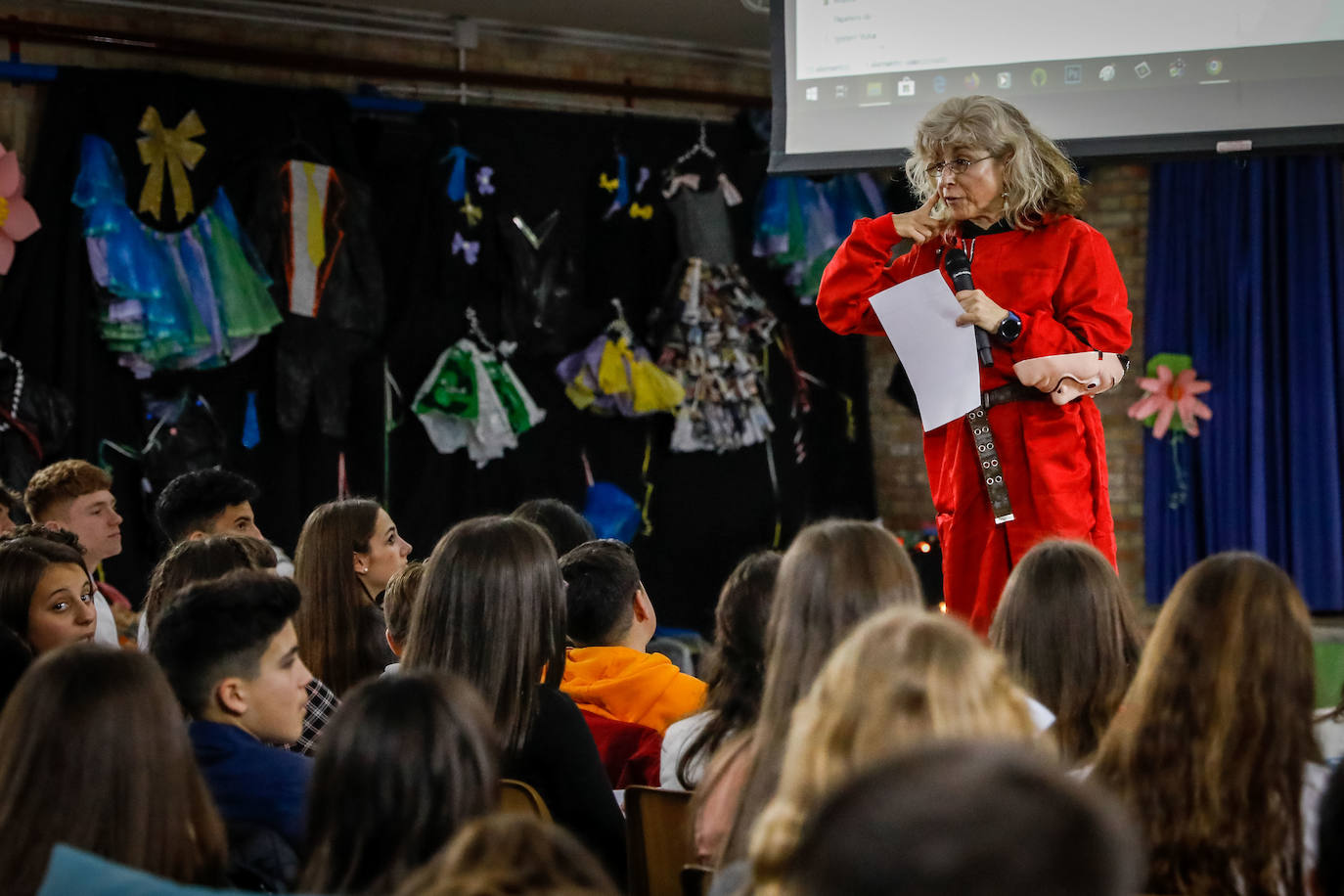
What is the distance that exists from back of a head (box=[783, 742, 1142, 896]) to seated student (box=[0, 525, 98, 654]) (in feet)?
6.73

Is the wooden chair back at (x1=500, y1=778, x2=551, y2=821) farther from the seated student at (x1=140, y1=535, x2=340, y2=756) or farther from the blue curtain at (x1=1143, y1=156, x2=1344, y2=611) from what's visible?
the blue curtain at (x1=1143, y1=156, x2=1344, y2=611)

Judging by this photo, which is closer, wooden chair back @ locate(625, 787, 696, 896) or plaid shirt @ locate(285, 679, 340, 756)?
wooden chair back @ locate(625, 787, 696, 896)

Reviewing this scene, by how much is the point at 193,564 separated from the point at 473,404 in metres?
2.49

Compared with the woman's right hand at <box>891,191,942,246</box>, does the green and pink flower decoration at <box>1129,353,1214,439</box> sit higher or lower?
lower

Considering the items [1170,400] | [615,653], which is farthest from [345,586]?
[1170,400]

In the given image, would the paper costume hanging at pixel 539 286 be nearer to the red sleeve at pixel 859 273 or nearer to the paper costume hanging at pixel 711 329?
the paper costume hanging at pixel 711 329

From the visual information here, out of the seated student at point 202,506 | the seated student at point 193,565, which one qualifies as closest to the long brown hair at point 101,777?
the seated student at point 193,565

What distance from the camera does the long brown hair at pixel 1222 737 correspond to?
1.35 m

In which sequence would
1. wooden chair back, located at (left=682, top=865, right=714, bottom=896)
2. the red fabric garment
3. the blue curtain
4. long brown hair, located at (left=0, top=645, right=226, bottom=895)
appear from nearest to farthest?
long brown hair, located at (left=0, top=645, right=226, bottom=895), wooden chair back, located at (left=682, top=865, right=714, bottom=896), the red fabric garment, the blue curtain

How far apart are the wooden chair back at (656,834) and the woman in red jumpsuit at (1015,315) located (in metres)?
1.00

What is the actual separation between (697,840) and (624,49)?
174 inches

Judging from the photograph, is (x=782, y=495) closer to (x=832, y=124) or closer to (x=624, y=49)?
(x=624, y=49)

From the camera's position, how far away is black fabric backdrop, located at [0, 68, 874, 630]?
14.6 feet

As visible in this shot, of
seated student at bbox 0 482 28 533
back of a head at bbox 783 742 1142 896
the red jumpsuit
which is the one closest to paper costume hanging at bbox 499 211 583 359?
seated student at bbox 0 482 28 533
